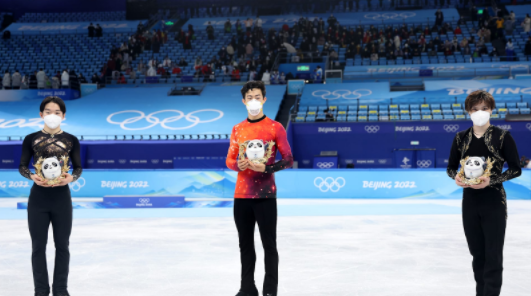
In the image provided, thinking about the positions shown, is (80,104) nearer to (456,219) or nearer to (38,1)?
(38,1)

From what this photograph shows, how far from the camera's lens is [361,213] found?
1273 centimetres

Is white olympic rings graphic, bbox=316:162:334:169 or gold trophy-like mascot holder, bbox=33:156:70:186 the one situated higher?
gold trophy-like mascot holder, bbox=33:156:70:186

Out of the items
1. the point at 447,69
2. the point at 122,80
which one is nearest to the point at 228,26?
the point at 122,80

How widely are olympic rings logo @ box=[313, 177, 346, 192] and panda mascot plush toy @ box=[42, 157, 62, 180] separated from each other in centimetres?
1256

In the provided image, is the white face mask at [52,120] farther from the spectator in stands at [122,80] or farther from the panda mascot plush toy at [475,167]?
the spectator in stands at [122,80]

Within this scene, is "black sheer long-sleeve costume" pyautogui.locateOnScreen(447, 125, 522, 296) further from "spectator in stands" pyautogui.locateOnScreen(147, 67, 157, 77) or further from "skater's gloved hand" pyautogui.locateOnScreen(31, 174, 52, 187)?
"spectator in stands" pyautogui.locateOnScreen(147, 67, 157, 77)

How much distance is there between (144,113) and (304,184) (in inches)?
456

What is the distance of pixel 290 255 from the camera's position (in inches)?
293

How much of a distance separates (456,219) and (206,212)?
20.1ft

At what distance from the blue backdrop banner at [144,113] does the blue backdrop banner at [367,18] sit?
31.1ft

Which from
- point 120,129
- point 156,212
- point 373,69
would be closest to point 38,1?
point 120,129

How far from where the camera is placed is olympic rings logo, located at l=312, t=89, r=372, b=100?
84.3ft

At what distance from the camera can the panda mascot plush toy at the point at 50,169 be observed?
452cm

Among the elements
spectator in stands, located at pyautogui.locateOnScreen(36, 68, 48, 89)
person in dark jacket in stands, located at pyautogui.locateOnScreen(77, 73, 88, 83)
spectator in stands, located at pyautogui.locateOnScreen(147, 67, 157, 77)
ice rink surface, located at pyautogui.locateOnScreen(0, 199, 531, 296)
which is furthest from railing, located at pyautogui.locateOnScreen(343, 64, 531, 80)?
spectator in stands, located at pyautogui.locateOnScreen(36, 68, 48, 89)
